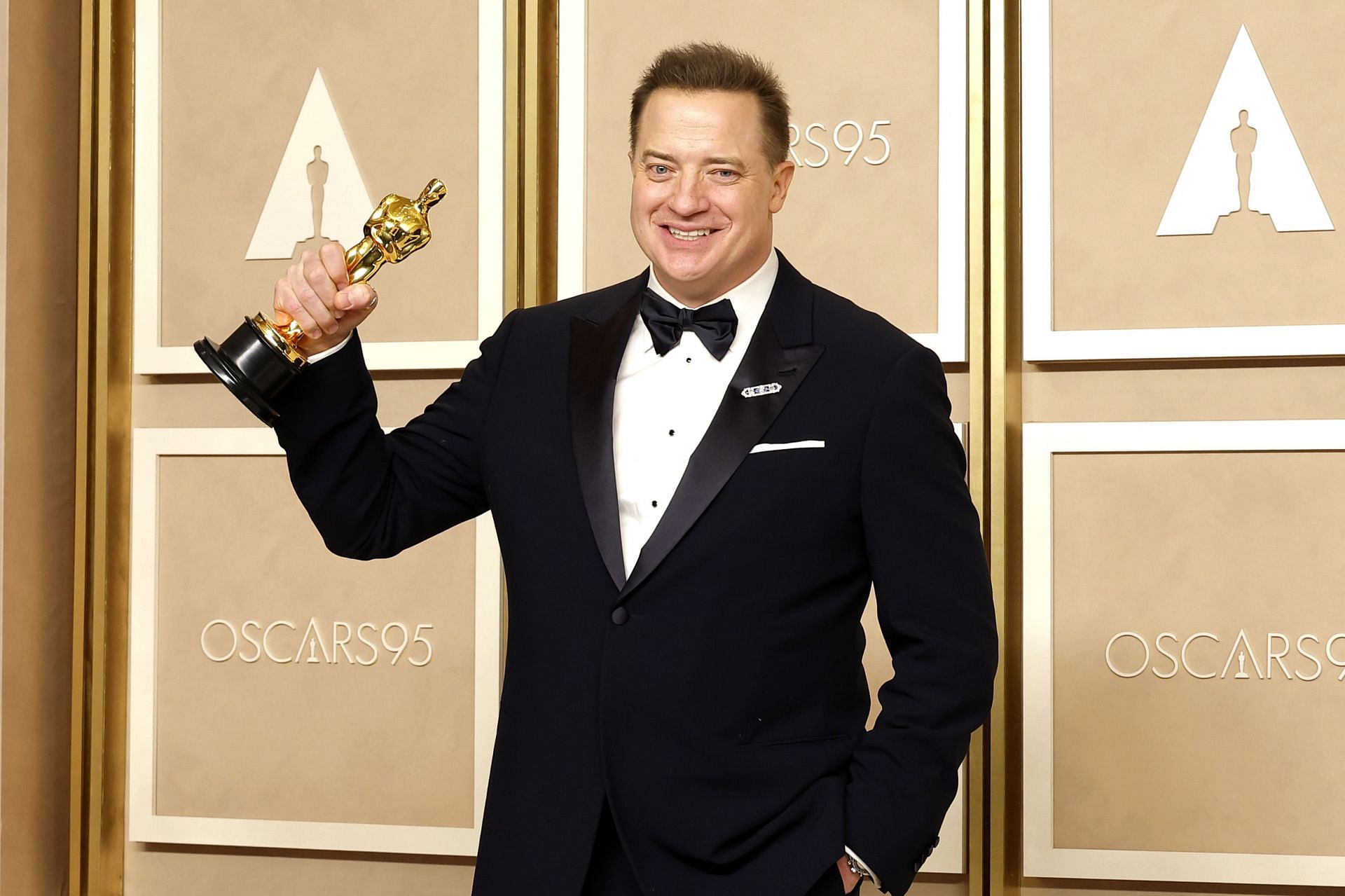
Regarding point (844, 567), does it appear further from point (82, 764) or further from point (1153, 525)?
point (82, 764)

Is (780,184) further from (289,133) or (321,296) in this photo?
(289,133)

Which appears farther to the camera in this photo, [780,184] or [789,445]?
[780,184]

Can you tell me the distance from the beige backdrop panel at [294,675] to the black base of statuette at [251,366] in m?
1.34

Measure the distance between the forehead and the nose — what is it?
4 cm

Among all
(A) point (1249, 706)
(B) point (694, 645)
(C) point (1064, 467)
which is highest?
(C) point (1064, 467)

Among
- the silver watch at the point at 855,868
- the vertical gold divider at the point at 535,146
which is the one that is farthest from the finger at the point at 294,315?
the vertical gold divider at the point at 535,146

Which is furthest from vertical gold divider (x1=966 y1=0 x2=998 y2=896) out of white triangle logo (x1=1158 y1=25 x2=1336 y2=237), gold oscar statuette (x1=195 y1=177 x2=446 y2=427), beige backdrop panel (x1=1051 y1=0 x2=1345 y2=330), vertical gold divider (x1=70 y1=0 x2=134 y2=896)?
vertical gold divider (x1=70 y1=0 x2=134 y2=896)

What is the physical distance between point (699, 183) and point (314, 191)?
151 cm

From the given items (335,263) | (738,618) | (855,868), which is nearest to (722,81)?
(335,263)

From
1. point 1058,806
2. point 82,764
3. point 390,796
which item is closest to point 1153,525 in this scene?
point 1058,806

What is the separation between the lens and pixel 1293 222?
7.85ft

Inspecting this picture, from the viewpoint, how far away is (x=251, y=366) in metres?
1.31

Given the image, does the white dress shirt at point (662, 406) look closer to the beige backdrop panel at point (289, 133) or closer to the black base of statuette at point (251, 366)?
the black base of statuette at point (251, 366)

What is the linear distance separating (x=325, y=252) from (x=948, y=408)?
0.71 metres
